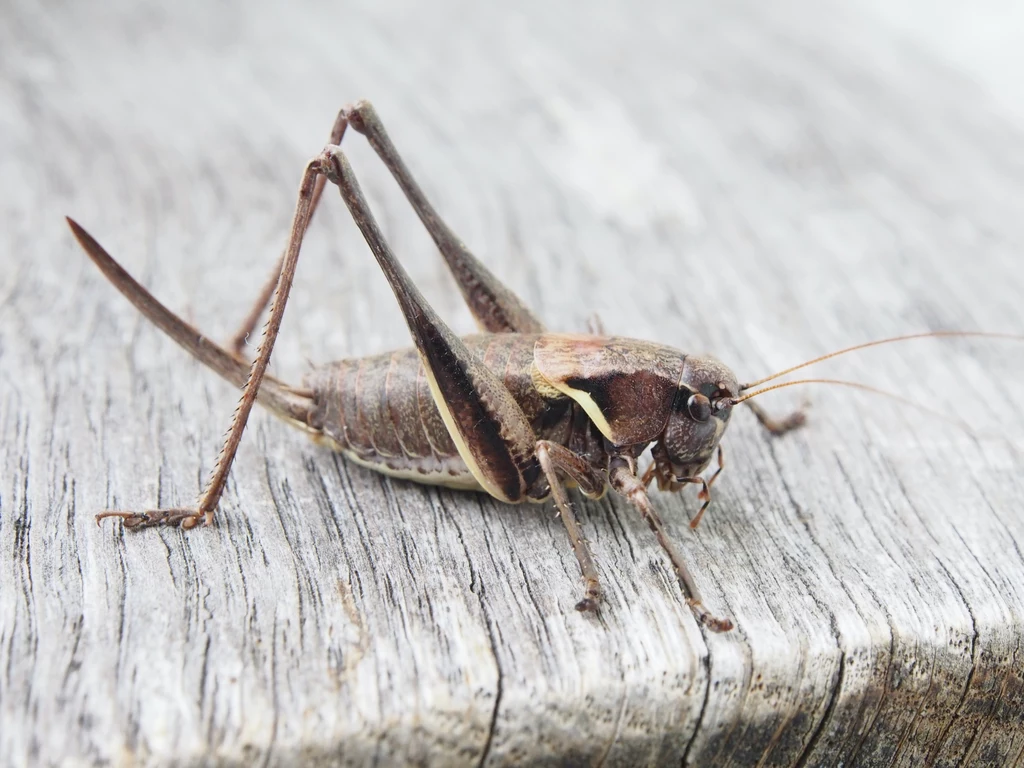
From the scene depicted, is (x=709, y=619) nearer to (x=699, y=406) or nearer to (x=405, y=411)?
(x=699, y=406)

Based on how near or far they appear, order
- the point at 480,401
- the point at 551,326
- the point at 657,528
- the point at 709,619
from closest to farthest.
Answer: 1. the point at 709,619
2. the point at 657,528
3. the point at 480,401
4. the point at 551,326

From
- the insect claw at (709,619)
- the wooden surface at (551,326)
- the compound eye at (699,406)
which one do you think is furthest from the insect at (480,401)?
the insect claw at (709,619)

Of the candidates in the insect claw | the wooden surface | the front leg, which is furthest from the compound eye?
the insect claw

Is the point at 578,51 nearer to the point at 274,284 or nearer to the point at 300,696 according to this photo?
the point at 274,284

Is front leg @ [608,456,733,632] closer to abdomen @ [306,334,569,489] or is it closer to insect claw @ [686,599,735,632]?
insect claw @ [686,599,735,632]

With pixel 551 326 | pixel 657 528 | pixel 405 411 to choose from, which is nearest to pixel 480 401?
pixel 405 411

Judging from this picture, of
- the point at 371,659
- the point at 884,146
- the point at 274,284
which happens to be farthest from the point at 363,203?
the point at 884,146

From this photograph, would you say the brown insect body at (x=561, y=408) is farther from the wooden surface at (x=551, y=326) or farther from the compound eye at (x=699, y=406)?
the wooden surface at (x=551, y=326)
